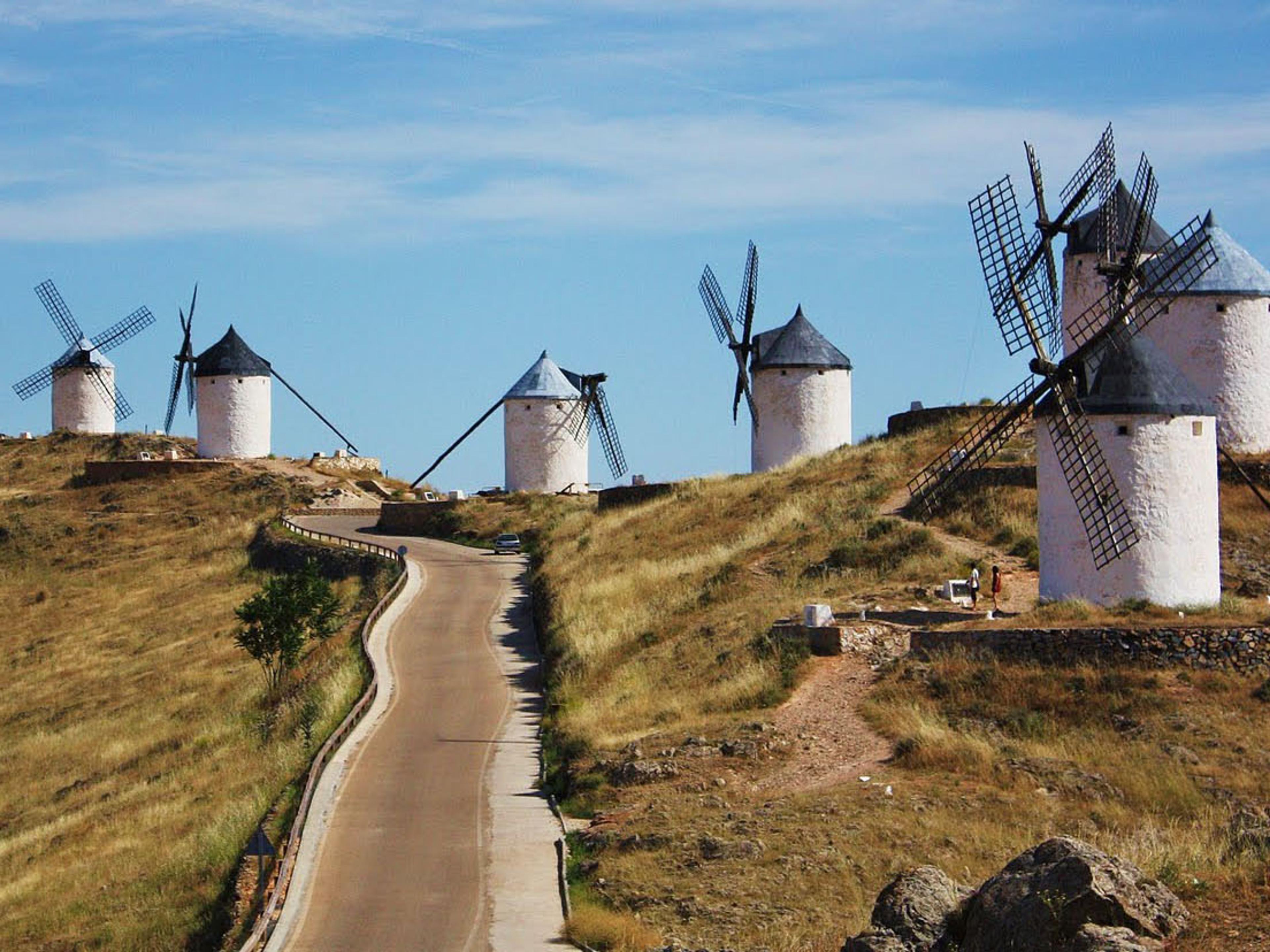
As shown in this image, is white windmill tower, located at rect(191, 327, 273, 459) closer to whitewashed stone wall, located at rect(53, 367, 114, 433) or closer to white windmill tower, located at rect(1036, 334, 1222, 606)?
whitewashed stone wall, located at rect(53, 367, 114, 433)

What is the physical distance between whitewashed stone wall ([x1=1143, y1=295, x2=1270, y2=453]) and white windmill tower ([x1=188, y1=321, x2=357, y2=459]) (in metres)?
37.2

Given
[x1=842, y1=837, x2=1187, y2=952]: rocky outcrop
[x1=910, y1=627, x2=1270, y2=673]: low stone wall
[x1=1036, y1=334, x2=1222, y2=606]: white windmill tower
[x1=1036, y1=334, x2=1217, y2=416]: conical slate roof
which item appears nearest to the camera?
[x1=842, y1=837, x2=1187, y2=952]: rocky outcrop

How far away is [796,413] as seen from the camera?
162 feet

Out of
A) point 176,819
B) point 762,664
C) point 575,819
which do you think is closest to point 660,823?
point 575,819

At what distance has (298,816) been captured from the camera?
74.5 ft

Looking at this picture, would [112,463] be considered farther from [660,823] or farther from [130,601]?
[660,823]

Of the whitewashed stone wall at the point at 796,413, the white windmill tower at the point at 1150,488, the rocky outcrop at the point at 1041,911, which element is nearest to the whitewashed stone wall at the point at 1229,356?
the white windmill tower at the point at 1150,488

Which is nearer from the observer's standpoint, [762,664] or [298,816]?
[298,816]

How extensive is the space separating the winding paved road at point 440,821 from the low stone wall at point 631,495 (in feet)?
37.4

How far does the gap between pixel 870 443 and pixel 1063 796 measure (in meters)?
24.6

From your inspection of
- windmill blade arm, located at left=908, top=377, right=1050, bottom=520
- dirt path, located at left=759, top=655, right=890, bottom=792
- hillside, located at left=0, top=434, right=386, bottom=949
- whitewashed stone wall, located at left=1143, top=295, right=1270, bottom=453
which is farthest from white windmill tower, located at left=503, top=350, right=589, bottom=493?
dirt path, located at left=759, top=655, right=890, bottom=792

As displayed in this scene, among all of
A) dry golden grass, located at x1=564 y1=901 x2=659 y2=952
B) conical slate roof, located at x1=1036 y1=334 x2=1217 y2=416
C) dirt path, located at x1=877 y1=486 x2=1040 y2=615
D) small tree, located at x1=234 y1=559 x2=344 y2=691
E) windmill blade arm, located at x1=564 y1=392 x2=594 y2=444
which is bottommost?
dry golden grass, located at x1=564 y1=901 x2=659 y2=952

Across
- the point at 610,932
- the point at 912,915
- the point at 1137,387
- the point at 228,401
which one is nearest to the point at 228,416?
the point at 228,401

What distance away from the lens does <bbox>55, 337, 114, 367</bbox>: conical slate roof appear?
2825 inches
